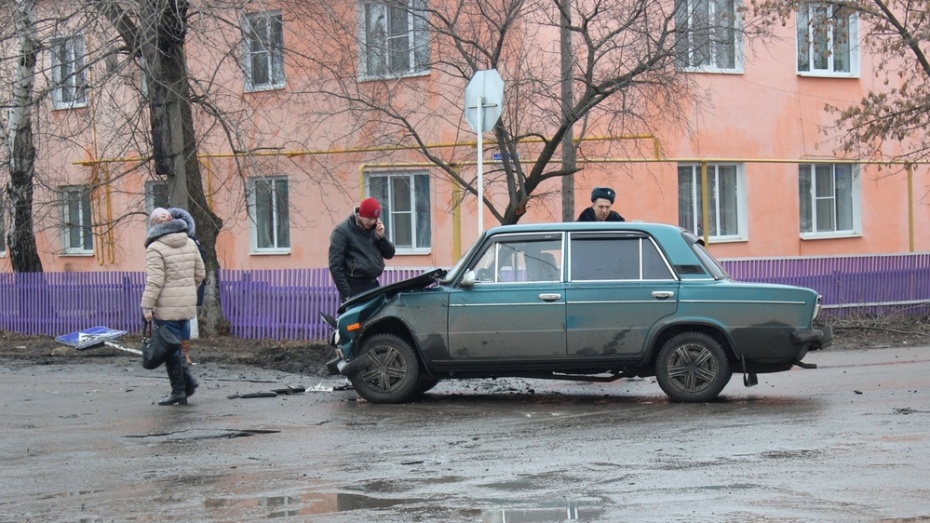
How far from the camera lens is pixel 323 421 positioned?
1077cm

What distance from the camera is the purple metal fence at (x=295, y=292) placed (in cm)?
1925

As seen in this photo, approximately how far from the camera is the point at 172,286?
12.2m

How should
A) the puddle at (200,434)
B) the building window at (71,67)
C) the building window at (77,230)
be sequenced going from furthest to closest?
the building window at (77,230)
the building window at (71,67)
the puddle at (200,434)

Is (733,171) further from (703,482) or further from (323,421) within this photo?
(703,482)

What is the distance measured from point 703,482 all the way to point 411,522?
6.09 ft

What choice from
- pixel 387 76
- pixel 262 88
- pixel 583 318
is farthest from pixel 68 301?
pixel 583 318

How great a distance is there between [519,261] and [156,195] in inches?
435

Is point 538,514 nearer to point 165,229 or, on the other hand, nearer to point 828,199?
point 165,229

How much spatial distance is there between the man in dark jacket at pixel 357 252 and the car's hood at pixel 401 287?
35.0 inches

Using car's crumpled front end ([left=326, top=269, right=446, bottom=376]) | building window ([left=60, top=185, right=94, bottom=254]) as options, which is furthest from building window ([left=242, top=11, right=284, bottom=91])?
car's crumpled front end ([left=326, top=269, right=446, bottom=376])

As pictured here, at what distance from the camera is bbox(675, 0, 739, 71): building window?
54.0 ft

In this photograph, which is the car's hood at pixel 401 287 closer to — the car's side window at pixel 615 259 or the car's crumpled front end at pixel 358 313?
the car's crumpled front end at pixel 358 313

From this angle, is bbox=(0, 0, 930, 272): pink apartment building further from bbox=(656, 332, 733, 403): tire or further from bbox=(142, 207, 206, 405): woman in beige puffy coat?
bbox=(656, 332, 733, 403): tire

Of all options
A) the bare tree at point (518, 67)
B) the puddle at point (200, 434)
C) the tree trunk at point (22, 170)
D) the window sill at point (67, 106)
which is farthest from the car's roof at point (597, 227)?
the tree trunk at point (22, 170)
